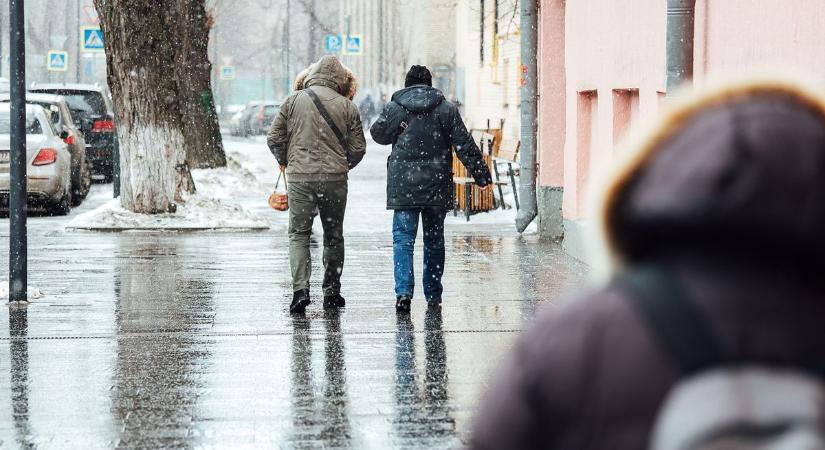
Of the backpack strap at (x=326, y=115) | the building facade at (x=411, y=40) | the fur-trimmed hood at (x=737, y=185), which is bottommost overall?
the fur-trimmed hood at (x=737, y=185)

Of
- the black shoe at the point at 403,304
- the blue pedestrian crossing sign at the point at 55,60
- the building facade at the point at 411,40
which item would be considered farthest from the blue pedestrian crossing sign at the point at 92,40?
the black shoe at the point at 403,304

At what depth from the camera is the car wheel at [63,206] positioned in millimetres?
18097

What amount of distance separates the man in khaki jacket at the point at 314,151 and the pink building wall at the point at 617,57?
6.08 ft

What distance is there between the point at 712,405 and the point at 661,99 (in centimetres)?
975

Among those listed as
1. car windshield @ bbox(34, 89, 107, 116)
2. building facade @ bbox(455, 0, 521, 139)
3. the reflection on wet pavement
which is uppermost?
building facade @ bbox(455, 0, 521, 139)

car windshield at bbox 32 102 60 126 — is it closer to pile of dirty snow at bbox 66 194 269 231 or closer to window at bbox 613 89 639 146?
pile of dirty snow at bbox 66 194 269 231

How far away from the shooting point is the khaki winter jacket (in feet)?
30.1

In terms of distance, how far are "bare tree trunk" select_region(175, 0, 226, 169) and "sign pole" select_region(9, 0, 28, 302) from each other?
Result: 43.9ft

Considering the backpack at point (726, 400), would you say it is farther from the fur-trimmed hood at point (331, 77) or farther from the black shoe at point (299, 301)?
the fur-trimmed hood at point (331, 77)

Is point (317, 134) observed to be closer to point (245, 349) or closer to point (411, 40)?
point (245, 349)

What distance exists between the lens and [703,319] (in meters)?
1.65

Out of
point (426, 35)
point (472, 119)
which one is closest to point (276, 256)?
point (472, 119)

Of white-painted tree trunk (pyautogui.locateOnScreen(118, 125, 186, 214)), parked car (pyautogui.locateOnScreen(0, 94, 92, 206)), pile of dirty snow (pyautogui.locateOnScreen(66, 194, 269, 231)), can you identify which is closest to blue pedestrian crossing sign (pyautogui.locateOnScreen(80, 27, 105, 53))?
parked car (pyautogui.locateOnScreen(0, 94, 92, 206))

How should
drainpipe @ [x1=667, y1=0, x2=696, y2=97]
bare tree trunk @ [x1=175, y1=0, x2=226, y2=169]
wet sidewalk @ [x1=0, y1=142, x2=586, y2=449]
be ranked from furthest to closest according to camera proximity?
1. bare tree trunk @ [x1=175, y1=0, x2=226, y2=169]
2. drainpipe @ [x1=667, y1=0, x2=696, y2=97]
3. wet sidewalk @ [x1=0, y1=142, x2=586, y2=449]
